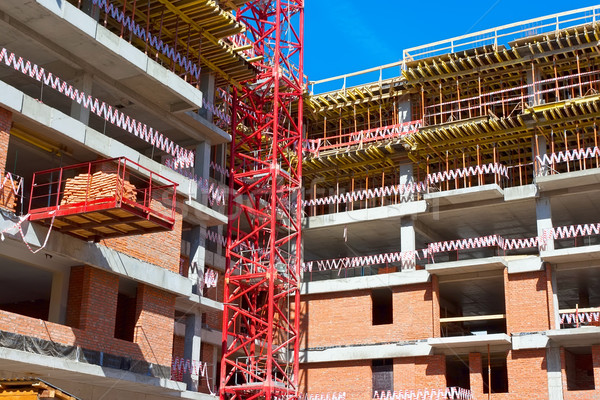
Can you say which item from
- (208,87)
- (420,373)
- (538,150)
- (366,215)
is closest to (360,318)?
(420,373)

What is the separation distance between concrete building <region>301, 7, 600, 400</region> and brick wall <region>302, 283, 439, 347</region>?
0.07 m

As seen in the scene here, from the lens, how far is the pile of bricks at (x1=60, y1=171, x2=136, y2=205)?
76.9 feet

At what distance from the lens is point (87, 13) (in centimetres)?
2833

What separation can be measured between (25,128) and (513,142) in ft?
77.2

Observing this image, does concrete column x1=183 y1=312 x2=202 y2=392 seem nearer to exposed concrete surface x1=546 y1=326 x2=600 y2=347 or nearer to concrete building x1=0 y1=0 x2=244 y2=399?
concrete building x1=0 y1=0 x2=244 y2=399

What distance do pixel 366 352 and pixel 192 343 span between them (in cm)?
1031

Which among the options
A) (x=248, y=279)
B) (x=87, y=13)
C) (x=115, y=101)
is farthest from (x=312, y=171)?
(x=87, y=13)

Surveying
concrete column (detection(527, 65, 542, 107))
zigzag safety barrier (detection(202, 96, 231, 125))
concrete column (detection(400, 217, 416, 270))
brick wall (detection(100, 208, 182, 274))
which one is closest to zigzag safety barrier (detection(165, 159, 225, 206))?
brick wall (detection(100, 208, 182, 274))

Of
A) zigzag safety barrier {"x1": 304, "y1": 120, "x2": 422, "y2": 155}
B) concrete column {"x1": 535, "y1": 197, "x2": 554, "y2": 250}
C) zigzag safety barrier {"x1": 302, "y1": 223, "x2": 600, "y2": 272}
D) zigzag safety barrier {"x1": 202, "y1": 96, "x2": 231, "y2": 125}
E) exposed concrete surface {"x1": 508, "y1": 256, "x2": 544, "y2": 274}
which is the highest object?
zigzag safety barrier {"x1": 304, "y1": 120, "x2": 422, "y2": 155}

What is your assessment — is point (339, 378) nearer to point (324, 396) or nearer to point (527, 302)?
point (324, 396)

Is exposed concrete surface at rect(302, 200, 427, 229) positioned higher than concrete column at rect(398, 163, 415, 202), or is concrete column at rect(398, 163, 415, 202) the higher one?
concrete column at rect(398, 163, 415, 202)

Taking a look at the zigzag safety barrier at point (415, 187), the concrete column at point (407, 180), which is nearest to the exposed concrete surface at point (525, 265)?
the zigzag safety barrier at point (415, 187)

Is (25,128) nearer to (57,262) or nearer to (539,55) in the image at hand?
(57,262)

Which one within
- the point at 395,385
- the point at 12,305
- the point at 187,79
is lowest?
the point at 395,385
